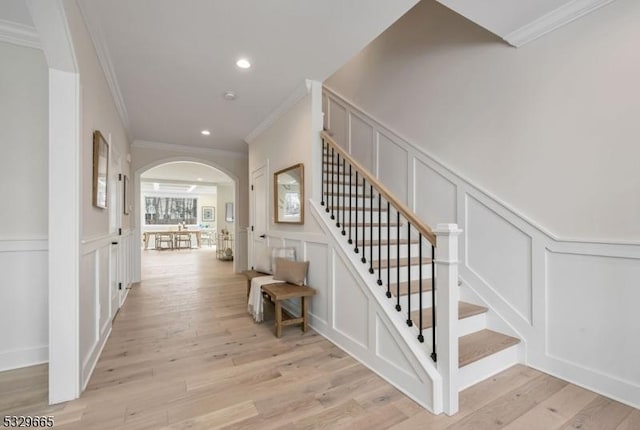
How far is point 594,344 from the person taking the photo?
196cm

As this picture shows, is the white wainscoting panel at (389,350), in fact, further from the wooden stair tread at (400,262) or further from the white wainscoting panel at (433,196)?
the white wainscoting panel at (433,196)

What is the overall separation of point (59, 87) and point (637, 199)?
3.63 meters

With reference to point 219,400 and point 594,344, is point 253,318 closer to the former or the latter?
point 219,400

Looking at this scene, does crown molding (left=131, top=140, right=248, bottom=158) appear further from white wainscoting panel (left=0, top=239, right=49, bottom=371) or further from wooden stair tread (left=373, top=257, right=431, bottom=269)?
wooden stair tread (left=373, top=257, right=431, bottom=269)

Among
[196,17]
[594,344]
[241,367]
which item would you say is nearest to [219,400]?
[241,367]

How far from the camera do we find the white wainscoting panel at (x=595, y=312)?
5.98 feet

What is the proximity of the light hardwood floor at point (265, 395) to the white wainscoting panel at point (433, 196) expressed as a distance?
1395 mm

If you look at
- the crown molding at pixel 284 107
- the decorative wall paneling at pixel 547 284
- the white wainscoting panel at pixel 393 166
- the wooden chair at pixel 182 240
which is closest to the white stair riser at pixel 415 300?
the decorative wall paneling at pixel 547 284

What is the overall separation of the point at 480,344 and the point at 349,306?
1.04 meters

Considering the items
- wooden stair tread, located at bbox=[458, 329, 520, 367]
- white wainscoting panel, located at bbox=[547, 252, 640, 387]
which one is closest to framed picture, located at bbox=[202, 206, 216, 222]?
wooden stair tread, located at bbox=[458, 329, 520, 367]

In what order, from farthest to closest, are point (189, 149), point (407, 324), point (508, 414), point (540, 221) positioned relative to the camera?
point (189, 149)
point (540, 221)
point (407, 324)
point (508, 414)

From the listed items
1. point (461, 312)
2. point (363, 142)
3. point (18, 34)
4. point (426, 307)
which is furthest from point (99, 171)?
point (461, 312)

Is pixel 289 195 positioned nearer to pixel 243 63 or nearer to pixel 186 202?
pixel 243 63

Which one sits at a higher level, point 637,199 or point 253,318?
point 637,199
